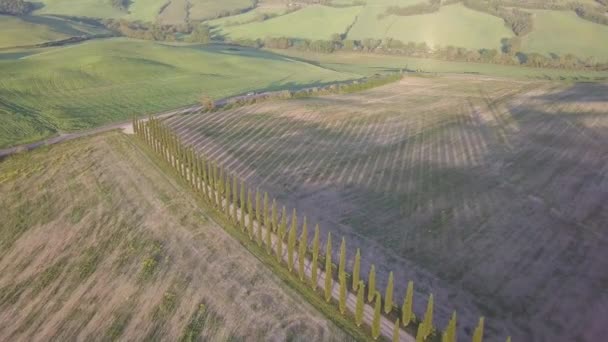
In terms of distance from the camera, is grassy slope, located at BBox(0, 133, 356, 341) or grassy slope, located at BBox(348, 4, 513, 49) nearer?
grassy slope, located at BBox(0, 133, 356, 341)

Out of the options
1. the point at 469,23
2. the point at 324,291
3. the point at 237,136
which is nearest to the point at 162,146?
the point at 237,136

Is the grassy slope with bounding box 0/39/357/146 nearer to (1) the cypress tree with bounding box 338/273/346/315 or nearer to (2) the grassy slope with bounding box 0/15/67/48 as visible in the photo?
(2) the grassy slope with bounding box 0/15/67/48

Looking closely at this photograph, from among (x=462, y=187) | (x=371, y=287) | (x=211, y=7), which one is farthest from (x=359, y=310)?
(x=211, y=7)

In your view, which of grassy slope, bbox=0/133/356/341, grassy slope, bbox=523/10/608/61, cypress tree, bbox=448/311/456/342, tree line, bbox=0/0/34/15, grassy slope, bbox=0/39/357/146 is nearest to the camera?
cypress tree, bbox=448/311/456/342

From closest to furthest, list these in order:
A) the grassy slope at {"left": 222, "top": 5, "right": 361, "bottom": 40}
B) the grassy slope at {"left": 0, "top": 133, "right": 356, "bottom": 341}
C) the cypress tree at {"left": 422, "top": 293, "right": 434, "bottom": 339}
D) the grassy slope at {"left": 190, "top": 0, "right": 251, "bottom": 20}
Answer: the cypress tree at {"left": 422, "top": 293, "right": 434, "bottom": 339}, the grassy slope at {"left": 0, "top": 133, "right": 356, "bottom": 341}, the grassy slope at {"left": 222, "top": 5, "right": 361, "bottom": 40}, the grassy slope at {"left": 190, "top": 0, "right": 251, "bottom": 20}

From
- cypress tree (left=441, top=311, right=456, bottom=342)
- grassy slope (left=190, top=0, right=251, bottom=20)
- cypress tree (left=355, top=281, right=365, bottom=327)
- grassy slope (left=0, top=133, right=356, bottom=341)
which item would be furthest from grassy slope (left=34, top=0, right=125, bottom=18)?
cypress tree (left=441, top=311, right=456, bottom=342)

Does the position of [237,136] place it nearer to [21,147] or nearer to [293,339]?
[21,147]

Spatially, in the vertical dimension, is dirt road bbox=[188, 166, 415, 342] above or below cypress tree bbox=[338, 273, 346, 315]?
below

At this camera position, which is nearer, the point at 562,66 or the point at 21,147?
the point at 21,147
